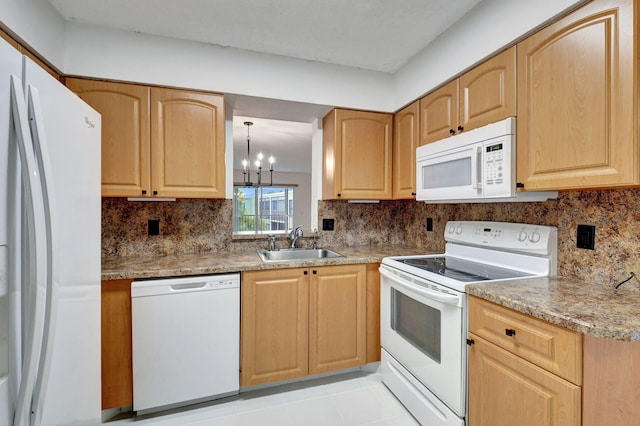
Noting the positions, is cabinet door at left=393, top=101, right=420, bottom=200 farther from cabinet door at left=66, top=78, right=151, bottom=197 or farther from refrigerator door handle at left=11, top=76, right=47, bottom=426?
refrigerator door handle at left=11, top=76, right=47, bottom=426

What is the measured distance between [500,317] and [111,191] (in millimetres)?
2186

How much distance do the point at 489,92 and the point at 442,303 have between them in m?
1.15

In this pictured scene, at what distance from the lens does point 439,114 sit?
2.00 meters

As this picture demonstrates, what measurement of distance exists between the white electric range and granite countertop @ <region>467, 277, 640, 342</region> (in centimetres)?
13

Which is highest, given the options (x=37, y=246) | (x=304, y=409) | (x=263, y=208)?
(x=263, y=208)

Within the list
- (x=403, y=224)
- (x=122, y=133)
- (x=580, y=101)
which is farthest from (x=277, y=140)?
(x=580, y=101)

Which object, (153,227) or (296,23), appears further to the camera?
Answer: (153,227)

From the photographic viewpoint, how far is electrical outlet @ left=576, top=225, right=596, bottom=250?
1441mm

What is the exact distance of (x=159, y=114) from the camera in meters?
1.95

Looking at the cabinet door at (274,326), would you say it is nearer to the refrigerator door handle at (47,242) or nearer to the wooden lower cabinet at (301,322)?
the wooden lower cabinet at (301,322)

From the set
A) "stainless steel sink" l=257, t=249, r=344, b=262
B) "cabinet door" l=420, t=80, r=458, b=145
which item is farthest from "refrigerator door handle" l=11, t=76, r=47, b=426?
"cabinet door" l=420, t=80, r=458, b=145

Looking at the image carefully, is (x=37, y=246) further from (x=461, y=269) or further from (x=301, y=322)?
(x=461, y=269)

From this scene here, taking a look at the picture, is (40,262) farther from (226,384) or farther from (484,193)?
(484,193)

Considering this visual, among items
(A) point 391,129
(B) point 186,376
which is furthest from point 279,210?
(B) point 186,376
